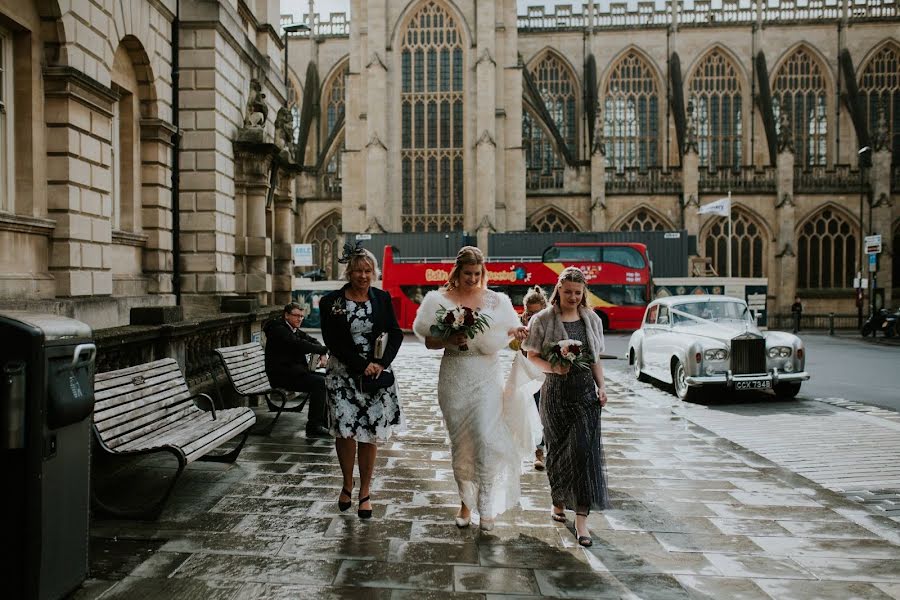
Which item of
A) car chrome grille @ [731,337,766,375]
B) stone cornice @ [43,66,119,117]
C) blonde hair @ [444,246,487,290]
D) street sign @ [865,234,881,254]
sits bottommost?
car chrome grille @ [731,337,766,375]

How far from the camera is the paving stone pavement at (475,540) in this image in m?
3.65

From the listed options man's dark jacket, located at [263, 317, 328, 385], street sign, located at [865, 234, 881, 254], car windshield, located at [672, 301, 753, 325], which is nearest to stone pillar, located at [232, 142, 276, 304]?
man's dark jacket, located at [263, 317, 328, 385]

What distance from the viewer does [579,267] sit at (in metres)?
27.7

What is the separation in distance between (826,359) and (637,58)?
94.2ft

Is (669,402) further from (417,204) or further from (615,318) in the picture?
(417,204)

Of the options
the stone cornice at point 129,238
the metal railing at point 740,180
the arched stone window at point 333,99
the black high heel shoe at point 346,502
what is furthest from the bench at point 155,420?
the arched stone window at point 333,99

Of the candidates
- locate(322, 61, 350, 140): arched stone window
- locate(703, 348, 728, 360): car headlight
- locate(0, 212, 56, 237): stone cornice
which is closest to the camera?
locate(0, 212, 56, 237): stone cornice

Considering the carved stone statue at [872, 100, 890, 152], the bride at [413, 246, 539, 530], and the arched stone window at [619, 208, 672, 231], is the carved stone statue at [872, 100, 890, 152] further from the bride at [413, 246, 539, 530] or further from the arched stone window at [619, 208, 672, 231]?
the bride at [413, 246, 539, 530]

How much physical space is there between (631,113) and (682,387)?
33.7 m

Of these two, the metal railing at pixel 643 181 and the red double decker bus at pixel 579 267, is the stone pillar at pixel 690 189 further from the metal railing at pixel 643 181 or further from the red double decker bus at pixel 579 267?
the red double decker bus at pixel 579 267

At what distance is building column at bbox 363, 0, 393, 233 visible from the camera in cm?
3381

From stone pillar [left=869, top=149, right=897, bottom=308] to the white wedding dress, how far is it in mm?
37725

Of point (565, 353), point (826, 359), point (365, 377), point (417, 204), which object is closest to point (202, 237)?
point (365, 377)

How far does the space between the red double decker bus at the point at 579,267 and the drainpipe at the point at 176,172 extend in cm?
1667
